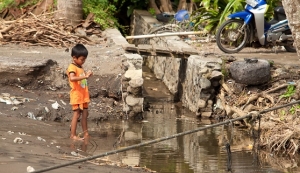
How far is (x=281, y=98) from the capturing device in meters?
10.7

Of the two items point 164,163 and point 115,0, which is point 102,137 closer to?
point 164,163

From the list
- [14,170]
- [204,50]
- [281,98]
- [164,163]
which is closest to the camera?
[14,170]

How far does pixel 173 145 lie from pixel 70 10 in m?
6.26

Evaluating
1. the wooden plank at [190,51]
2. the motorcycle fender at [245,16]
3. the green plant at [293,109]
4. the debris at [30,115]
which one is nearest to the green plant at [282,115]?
the green plant at [293,109]

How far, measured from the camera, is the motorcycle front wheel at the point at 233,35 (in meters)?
12.6

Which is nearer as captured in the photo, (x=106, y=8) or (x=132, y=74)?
(x=132, y=74)

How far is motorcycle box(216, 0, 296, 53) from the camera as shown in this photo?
12531 mm

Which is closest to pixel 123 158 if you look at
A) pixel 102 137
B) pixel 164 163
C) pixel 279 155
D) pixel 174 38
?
pixel 164 163

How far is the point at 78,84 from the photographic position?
29.6 ft

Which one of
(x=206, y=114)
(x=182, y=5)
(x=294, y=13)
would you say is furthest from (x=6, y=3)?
(x=294, y=13)

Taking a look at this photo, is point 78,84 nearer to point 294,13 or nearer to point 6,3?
point 294,13

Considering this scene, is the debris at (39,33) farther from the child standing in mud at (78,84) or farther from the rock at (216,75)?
the child standing in mud at (78,84)

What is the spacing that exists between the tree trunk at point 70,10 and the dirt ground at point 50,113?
63.2 inches

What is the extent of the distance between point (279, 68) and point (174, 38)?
131 inches
